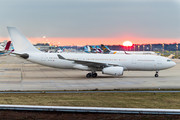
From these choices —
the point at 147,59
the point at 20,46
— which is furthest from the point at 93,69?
the point at 20,46

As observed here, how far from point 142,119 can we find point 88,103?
5018 mm

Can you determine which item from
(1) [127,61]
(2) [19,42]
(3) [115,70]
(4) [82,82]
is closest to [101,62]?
(3) [115,70]

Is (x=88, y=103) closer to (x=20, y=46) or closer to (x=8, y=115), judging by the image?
(x=8, y=115)

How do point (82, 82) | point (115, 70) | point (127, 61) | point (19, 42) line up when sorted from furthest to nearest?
point (19, 42) < point (127, 61) < point (115, 70) < point (82, 82)

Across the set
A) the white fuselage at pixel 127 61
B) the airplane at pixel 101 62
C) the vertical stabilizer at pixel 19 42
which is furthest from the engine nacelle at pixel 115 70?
the vertical stabilizer at pixel 19 42

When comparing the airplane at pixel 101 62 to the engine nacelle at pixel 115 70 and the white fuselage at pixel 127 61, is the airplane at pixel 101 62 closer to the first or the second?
the white fuselage at pixel 127 61

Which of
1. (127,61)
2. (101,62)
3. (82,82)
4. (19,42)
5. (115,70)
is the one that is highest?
(19,42)

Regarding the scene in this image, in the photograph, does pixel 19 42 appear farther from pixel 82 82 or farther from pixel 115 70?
pixel 115 70

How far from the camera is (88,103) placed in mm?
16438

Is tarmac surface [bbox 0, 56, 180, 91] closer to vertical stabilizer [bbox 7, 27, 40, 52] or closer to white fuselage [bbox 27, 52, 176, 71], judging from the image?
white fuselage [bbox 27, 52, 176, 71]

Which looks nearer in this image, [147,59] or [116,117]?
[116,117]

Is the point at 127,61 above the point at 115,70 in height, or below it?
above

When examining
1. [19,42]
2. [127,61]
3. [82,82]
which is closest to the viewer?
[82,82]

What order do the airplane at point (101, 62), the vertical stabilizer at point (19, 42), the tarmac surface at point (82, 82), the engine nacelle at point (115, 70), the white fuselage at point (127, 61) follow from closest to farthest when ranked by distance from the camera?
the tarmac surface at point (82, 82) < the engine nacelle at point (115, 70) < the airplane at point (101, 62) < the white fuselage at point (127, 61) < the vertical stabilizer at point (19, 42)
